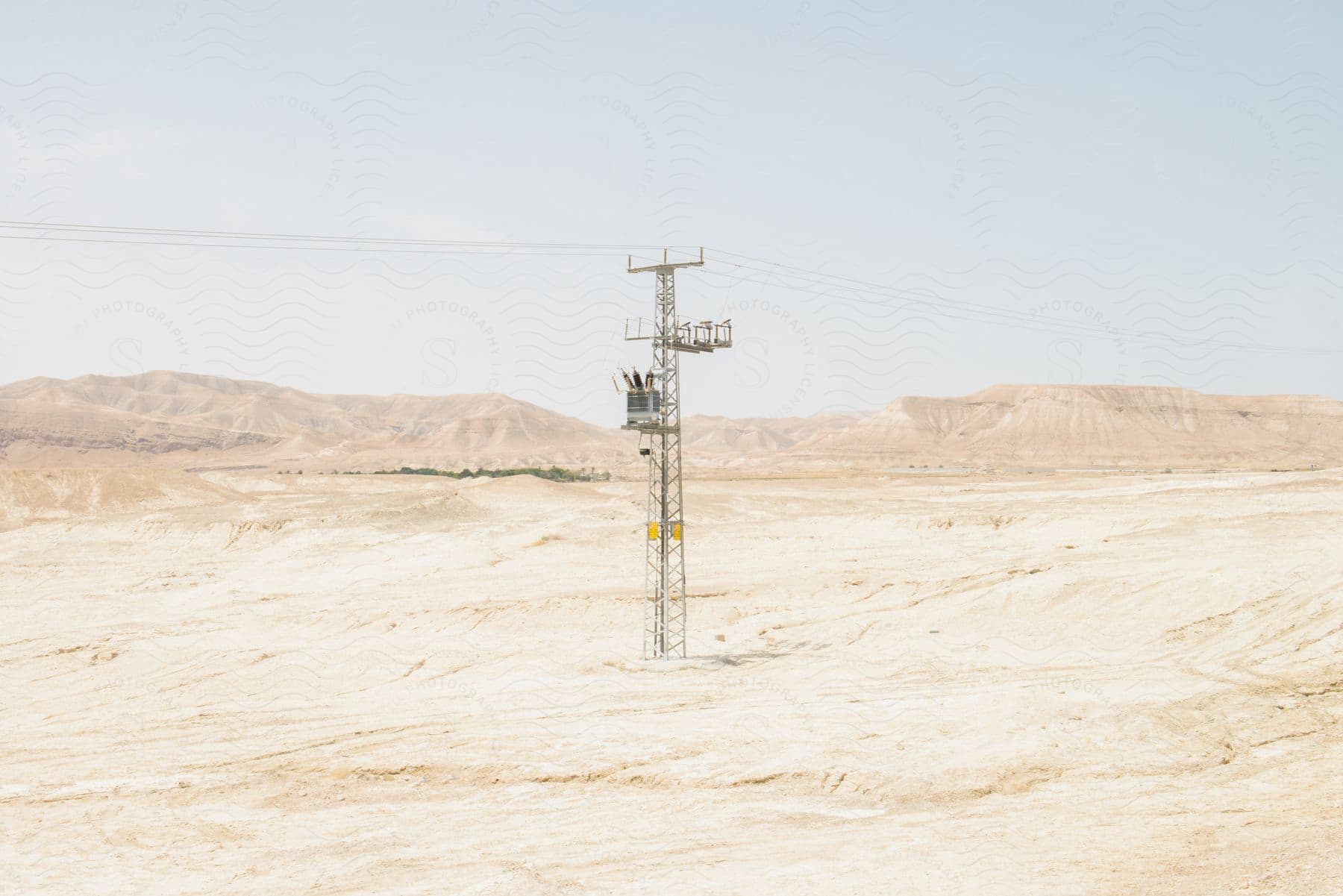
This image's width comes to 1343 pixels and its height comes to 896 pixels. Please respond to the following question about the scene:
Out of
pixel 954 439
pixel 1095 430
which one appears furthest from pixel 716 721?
pixel 954 439

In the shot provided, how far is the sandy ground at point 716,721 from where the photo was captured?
14.7 meters

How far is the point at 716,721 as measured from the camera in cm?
2125

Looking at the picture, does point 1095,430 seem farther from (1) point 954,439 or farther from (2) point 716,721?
(2) point 716,721

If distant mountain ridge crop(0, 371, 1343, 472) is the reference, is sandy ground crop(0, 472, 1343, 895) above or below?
below

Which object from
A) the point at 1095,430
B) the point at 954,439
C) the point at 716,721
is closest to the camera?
the point at 716,721

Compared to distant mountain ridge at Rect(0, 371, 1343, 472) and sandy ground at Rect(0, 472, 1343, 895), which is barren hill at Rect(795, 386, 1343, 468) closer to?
distant mountain ridge at Rect(0, 371, 1343, 472)

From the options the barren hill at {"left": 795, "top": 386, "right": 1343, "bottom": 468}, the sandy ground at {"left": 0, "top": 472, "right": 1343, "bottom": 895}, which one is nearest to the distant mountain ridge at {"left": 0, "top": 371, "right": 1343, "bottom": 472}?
the barren hill at {"left": 795, "top": 386, "right": 1343, "bottom": 468}

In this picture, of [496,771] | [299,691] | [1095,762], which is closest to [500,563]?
[299,691]

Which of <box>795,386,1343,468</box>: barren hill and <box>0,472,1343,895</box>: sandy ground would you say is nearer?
<box>0,472,1343,895</box>: sandy ground

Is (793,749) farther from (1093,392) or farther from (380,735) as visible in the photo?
(1093,392)

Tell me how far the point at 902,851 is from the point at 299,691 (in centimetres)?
1770

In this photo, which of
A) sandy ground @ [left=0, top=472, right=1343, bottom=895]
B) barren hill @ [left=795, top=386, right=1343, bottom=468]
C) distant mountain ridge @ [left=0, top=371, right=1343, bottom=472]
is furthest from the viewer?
barren hill @ [left=795, top=386, right=1343, bottom=468]

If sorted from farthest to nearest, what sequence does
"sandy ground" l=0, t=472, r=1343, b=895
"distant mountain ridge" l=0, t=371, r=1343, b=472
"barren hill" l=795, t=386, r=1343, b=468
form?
1. "barren hill" l=795, t=386, r=1343, b=468
2. "distant mountain ridge" l=0, t=371, r=1343, b=472
3. "sandy ground" l=0, t=472, r=1343, b=895

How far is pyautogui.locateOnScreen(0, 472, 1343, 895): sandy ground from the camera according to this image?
14.7 m
